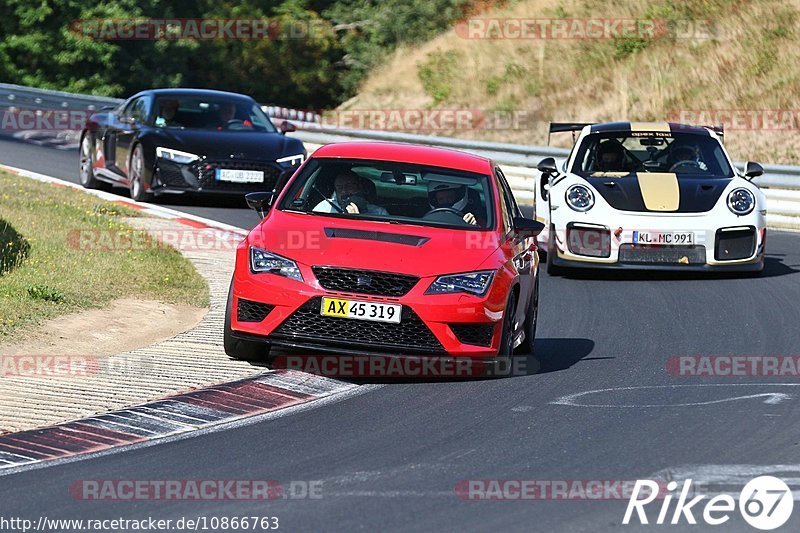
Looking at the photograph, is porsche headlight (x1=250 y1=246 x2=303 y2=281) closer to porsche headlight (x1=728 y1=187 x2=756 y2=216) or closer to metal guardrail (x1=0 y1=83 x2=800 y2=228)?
porsche headlight (x1=728 y1=187 x2=756 y2=216)

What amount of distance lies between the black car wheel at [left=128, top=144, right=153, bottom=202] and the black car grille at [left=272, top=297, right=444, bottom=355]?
9834 mm

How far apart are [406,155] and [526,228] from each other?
95 centimetres

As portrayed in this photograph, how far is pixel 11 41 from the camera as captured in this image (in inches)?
1711

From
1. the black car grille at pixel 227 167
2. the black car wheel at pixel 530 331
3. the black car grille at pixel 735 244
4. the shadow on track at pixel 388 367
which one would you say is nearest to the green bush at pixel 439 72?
the black car grille at pixel 227 167

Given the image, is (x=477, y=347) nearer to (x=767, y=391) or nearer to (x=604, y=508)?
(x=767, y=391)

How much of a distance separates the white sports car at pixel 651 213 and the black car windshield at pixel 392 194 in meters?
4.29

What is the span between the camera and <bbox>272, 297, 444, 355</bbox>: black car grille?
8797 mm

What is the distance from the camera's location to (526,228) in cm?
1001

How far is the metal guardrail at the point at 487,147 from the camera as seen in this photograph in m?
20.1

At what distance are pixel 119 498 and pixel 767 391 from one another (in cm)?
435

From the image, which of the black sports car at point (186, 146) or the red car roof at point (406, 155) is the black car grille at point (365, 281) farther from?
the black sports car at point (186, 146)

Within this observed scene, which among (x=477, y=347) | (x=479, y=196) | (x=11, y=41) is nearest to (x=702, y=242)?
(x=479, y=196)

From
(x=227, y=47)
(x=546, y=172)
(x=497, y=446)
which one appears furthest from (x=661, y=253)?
(x=227, y=47)

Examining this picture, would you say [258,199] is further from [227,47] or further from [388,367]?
[227,47]
